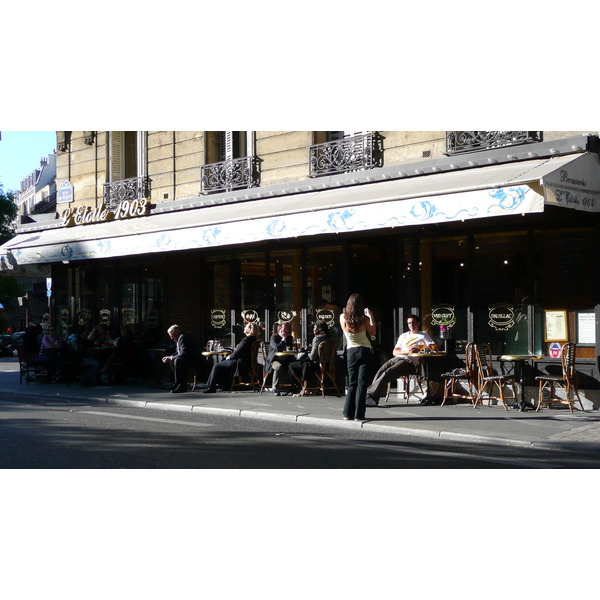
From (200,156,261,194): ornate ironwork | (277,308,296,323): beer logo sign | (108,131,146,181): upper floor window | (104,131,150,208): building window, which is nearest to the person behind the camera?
(277,308,296,323): beer logo sign

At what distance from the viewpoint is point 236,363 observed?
1438cm

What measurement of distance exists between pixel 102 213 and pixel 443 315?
9532 millimetres

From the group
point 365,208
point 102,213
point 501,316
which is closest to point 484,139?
point 365,208

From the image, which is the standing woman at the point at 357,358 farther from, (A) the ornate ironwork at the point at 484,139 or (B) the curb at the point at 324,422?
(A) the ornate ironwork at the point at 484,139

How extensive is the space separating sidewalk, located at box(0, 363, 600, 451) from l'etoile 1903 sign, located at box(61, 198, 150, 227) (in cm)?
477

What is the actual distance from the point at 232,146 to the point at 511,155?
7.04 meters

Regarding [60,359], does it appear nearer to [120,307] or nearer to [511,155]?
[120,307]

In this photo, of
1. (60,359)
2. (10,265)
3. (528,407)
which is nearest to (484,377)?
(528,407)

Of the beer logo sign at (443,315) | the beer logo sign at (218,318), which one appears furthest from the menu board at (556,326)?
the beer logo sign at (218,318)

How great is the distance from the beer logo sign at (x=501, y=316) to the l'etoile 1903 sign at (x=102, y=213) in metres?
9.01

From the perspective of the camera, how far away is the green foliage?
55062mm

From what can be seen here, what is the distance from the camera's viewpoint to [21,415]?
11.0m

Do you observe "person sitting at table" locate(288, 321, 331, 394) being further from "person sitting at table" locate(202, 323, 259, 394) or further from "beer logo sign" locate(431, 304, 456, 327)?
"beer logo sign" locate(431, 304, 456, 327)

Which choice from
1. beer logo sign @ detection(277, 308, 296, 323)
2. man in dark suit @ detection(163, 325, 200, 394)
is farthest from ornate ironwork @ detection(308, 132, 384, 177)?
man in dark suit @ detection(163, 325, 200, 394)
